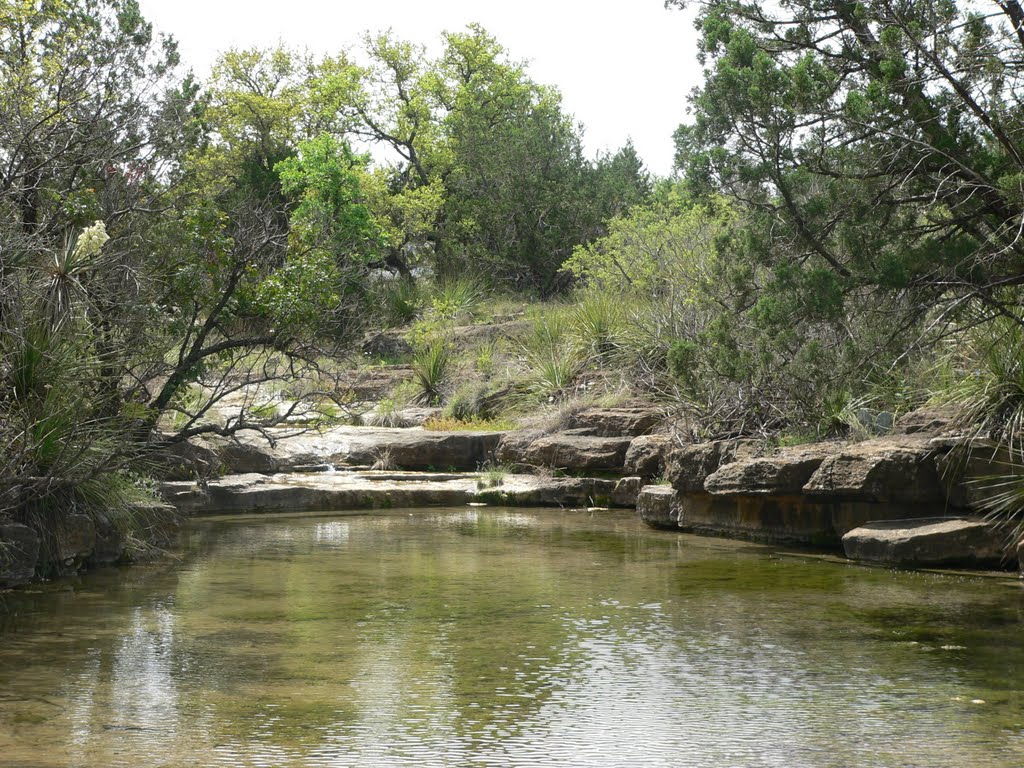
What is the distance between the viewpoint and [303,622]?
7152mm

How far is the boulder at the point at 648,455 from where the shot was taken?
13.6 m

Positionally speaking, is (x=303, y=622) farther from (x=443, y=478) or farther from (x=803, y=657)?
(x=443, y=478)

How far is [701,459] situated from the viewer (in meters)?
11.5

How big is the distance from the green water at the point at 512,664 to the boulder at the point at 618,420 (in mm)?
4851

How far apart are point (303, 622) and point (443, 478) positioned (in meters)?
8.30

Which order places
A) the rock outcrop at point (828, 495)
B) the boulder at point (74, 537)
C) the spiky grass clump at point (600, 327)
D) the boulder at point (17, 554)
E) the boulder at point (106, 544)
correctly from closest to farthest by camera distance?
the boulder at point (17, 554)
the boulder at point (74, 537)
the rock outcrop at point (828, 495)
the boulder at point (106, 544)
the spiky grass clump at point (600, 327)

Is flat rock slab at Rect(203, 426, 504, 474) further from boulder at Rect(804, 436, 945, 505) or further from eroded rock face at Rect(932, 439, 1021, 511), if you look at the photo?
eroded rock face at Rect(932, 439, 1021, 511)

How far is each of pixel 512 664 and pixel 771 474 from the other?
16.4 feet

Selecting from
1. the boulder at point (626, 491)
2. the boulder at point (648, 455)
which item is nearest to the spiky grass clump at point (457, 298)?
the boulder at point (626, 491)

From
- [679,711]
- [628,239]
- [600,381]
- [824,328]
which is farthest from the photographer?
[628,239]

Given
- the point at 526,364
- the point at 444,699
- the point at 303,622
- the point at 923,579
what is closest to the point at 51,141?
the point at 303,622

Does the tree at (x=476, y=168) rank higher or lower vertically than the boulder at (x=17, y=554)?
higher

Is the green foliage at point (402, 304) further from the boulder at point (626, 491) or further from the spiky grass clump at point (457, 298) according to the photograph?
the boulder at point (626, 491)

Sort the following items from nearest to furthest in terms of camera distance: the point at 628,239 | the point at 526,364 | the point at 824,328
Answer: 1. the point at 824,328
2. the point at 526,364
3. the point at 628,239
